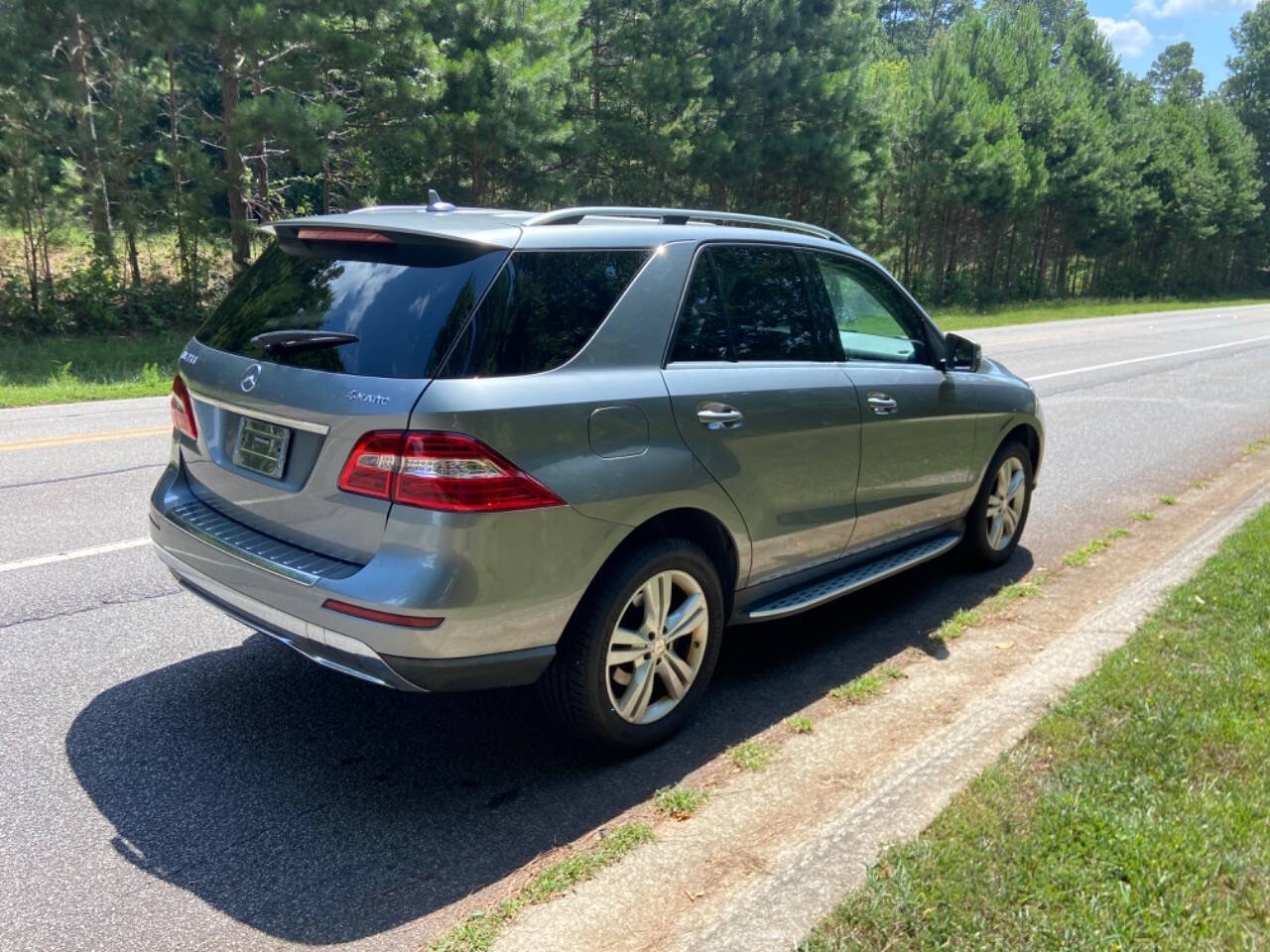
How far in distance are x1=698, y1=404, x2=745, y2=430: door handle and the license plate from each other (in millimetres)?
1439

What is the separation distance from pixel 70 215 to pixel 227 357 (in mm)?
16930

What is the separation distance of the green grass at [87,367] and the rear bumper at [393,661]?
10.1 metres

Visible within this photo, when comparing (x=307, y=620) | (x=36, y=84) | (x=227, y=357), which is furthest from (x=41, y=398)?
(x=307, y=620)

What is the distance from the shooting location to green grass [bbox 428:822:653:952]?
2.73 metres

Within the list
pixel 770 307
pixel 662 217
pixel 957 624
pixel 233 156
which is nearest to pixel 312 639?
pixel 662 217

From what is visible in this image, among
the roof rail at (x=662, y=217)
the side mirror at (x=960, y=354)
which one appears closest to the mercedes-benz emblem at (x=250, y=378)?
the roof rail at (x=662, y=217)

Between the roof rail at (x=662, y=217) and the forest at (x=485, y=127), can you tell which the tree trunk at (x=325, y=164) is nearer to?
the forest at (x=485, y=127)

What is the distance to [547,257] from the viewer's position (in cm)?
354

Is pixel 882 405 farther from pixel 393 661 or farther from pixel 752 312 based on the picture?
pixel 393 661

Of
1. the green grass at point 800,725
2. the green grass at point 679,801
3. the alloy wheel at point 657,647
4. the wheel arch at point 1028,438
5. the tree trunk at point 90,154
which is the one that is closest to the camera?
the green grass at point 679,801

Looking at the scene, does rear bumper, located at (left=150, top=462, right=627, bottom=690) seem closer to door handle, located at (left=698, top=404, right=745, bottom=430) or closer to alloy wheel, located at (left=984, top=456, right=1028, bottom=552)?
door handle, located at (left=698, top=404, right=745, bottom=430)

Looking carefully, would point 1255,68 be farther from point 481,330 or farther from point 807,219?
point 481,330

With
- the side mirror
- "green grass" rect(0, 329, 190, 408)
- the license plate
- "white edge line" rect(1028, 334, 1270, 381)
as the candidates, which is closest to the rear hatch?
the license plate

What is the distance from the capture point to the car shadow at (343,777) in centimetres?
303
